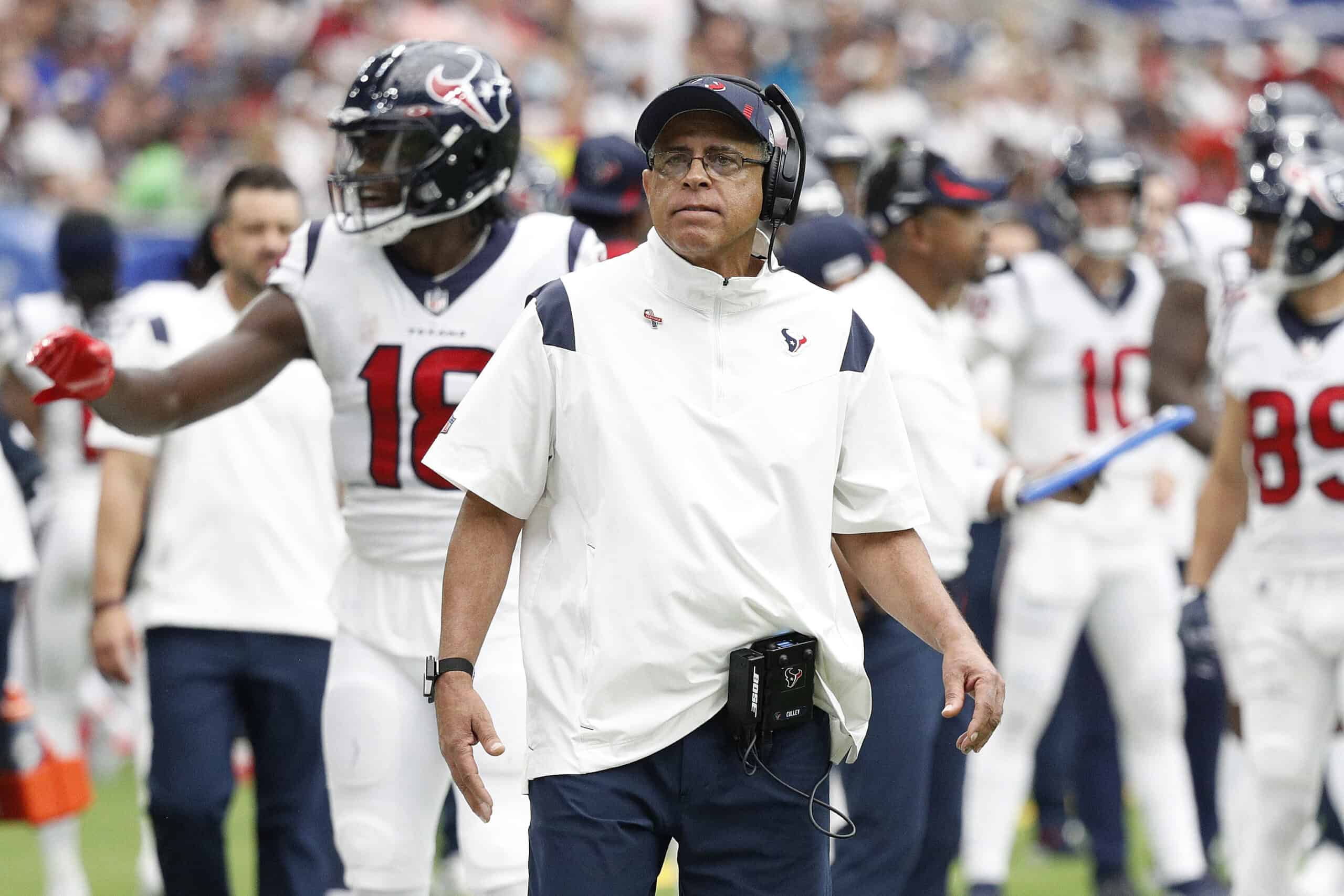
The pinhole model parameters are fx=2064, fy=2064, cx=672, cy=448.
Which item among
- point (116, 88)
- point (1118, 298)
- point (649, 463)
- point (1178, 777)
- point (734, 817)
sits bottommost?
point (1178, 777)

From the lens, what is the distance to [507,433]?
11.6ft

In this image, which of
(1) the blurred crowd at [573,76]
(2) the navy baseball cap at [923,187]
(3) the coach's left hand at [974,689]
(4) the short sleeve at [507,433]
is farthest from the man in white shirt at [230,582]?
(1) the blurred crowd at [573,76]

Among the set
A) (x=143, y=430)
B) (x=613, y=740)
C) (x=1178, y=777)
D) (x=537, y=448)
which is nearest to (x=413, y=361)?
(x=143, y=430)

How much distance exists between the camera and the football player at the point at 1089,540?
688 cm

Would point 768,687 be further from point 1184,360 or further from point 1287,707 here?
point 1184,360

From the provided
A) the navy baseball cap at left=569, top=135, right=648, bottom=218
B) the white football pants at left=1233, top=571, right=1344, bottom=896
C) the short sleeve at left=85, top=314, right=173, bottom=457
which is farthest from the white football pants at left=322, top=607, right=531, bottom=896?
the navy baseball cap at left=569, top=135, right=648, bottom=218

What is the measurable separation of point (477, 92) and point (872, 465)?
56.7 inches

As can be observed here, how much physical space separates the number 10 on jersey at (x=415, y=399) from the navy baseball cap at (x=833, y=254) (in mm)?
1285

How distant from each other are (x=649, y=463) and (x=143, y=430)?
1.43 metres

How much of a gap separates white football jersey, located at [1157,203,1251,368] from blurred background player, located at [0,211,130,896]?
153 inches

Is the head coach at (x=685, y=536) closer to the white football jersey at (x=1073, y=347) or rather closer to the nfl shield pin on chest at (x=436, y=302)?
the nfl shield pin on chest at (x=436, y=302)

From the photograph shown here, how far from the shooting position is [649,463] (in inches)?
136

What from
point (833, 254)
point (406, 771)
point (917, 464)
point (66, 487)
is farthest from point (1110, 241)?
point (406, 771)

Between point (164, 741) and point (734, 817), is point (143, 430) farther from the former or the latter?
point (734, 817)
